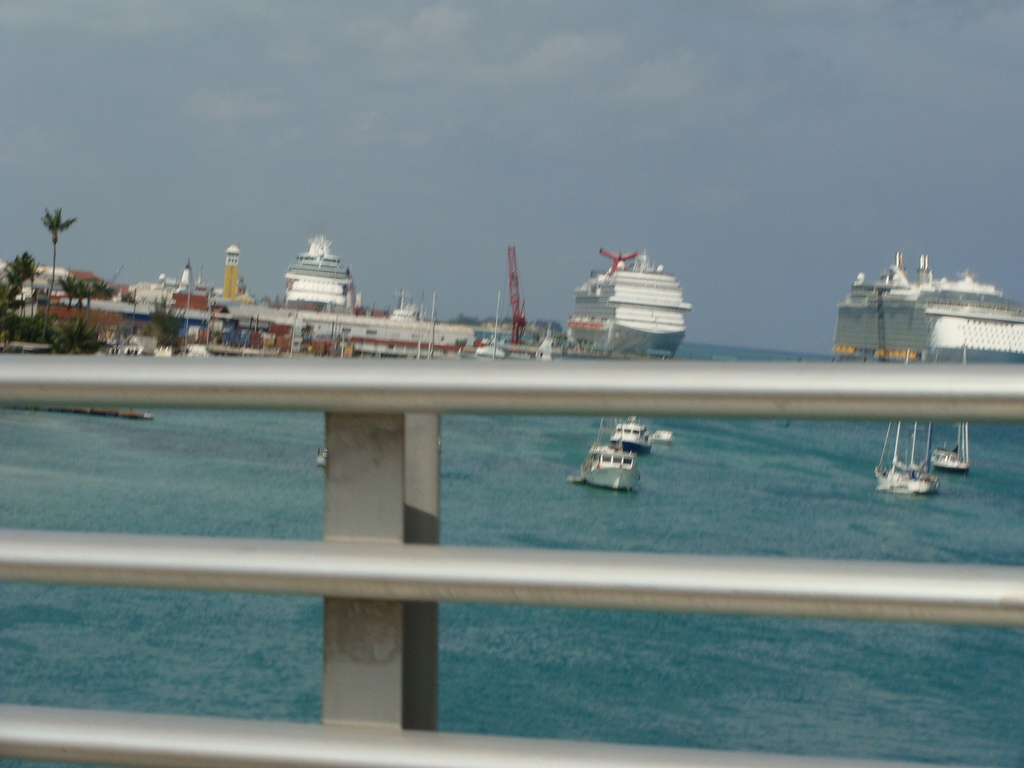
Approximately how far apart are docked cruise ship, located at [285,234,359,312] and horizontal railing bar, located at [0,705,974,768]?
75.4 meters

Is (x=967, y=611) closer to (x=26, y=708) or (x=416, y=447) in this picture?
(x=416, y=447)

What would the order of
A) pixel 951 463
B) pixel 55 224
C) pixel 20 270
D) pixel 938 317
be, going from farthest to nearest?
pixel 938 317
pixel 55 224
pixel 20 270
pixel 951 463

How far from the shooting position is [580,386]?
1.69ft

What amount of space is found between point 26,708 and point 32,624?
69.2ft

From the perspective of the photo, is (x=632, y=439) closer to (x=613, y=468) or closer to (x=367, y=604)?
(x=613, y=468)

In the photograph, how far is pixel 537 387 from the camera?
519 millimetres

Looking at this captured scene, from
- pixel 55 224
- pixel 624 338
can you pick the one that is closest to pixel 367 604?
pixel 55 224

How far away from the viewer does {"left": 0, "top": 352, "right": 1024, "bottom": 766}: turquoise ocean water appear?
17.1 meters

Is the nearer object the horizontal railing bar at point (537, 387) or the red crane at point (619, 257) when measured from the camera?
the horizontal railing bar at point (537, 387)

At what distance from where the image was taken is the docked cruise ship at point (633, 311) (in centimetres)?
5444

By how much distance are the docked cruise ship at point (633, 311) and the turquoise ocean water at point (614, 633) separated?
82.5ft

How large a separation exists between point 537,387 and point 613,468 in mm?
27821

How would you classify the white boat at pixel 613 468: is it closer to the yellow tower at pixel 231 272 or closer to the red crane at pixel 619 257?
the red crane at pixel 619 257

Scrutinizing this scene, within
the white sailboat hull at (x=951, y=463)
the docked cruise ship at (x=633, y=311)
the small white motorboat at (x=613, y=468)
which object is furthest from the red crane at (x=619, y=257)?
the white sailboat hull at (x=951, y=463)
